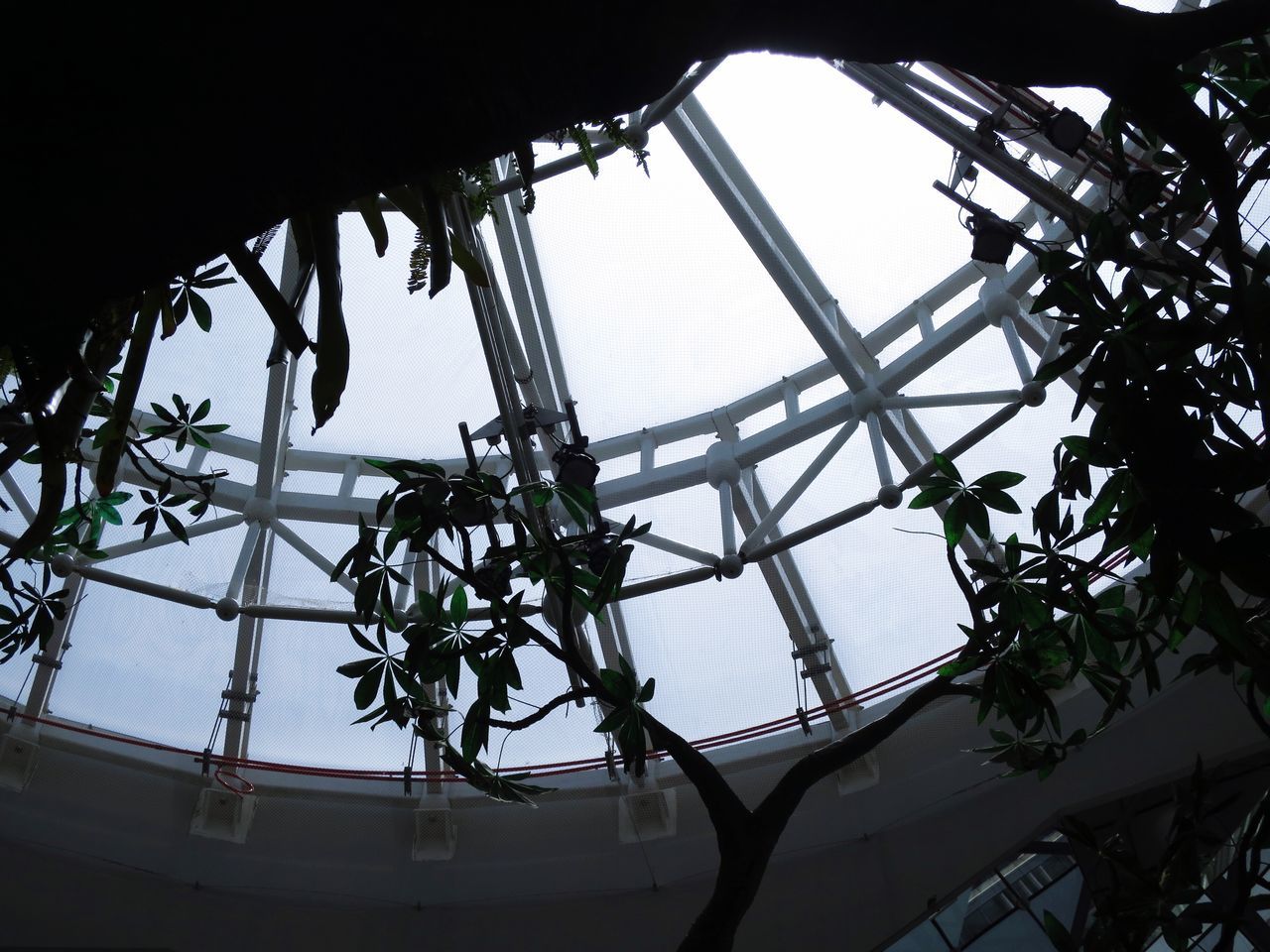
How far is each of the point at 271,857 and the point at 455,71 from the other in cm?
1465

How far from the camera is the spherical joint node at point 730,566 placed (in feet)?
35.6

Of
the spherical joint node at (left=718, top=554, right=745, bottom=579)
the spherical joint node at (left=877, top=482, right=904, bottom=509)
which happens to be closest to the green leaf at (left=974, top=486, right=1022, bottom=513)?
the spherical joint node at (left=877, top=482, right=904, bottom=509)

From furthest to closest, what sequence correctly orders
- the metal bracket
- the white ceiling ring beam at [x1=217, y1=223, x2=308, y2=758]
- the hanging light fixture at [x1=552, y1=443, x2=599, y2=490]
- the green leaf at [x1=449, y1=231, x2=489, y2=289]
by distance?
the metal bracket → the white ceiling ring beam at [x1=217, y1=223, x2=308, y2=758] → the hanging light fixture at [x1=552, y1=443, x2=599, y2=490] → the green leaf at [x1=449, y1=231, x2=489, y2=289]

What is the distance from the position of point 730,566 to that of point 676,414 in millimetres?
4076

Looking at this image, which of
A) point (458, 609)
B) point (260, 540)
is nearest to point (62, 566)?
point (260, 540)

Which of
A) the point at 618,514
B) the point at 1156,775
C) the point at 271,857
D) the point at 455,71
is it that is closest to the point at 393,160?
the point at 455,71

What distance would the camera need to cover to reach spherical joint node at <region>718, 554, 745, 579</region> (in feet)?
35.6

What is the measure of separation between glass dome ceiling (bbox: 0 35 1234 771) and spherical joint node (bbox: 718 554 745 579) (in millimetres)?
250

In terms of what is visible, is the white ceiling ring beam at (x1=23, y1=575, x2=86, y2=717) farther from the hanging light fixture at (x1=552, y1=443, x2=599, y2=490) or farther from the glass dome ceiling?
the hanging light fixture at (x1=552, y1=443, x2=599, y2=490)

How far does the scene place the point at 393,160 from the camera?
124cm

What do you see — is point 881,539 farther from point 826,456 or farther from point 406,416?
point 406,416

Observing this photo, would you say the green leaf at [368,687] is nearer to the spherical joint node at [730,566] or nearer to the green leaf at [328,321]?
the green leaf at [328,321]

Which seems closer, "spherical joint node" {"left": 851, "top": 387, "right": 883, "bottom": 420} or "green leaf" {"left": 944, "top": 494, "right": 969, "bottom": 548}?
"green leaf" {"left": 944, "top": 494, "right": 969, "bottom": 548}

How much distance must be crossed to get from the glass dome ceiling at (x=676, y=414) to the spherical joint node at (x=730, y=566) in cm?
25
